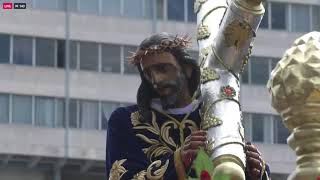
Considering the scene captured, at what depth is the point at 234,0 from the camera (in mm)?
4871

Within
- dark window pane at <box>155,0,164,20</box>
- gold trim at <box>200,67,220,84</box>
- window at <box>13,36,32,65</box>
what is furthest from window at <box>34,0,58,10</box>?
gold trim at <box>200,67,220,84</box>

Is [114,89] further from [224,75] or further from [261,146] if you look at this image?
[224,75]

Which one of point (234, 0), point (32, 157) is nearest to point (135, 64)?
point (234, 0)

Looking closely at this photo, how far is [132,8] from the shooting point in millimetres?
48781

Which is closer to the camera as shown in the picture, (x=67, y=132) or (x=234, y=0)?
(x=234, y=0)

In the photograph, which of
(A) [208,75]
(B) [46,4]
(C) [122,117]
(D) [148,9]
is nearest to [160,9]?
(D) [148,9]

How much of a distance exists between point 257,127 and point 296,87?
46055 mm

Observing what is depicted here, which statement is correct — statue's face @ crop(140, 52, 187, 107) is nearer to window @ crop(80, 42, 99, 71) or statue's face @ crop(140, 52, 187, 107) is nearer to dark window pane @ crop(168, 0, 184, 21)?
window @ crop(80, 42, 99, 71)

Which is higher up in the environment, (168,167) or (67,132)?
(168,167)

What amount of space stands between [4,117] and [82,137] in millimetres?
2883

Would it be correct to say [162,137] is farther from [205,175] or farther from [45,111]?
[45,111]

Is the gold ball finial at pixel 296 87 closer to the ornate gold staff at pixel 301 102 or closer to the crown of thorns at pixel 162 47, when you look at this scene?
the ornate gold staff at pixel 301 102

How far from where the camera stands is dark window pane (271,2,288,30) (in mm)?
50562

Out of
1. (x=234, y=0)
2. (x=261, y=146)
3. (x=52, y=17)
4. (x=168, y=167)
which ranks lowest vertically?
(x=261, y=146)
